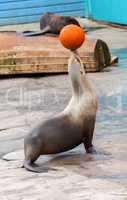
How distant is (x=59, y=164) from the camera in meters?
4.49

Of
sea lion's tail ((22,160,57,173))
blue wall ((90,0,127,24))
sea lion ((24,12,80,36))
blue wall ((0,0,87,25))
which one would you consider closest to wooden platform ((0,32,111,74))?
sea lion ((24,12,80,36))

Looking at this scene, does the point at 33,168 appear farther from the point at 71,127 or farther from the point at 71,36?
the point at 71,36

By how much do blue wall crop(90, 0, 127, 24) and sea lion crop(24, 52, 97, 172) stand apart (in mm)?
8209

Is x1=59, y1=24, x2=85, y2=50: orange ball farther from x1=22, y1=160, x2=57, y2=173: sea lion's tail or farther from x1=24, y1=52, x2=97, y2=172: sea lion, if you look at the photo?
x1=22, y1=160, x2=57, y2=173: sea lion's tail

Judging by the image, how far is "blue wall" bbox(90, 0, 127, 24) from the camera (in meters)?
12.8

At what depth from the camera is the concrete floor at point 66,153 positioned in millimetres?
3718

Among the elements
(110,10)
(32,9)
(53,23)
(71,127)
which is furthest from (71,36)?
(32,9)

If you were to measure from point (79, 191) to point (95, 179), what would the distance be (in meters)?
0.31

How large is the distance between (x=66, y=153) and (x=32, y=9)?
33.9 ft

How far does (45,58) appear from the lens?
8266 millimetres

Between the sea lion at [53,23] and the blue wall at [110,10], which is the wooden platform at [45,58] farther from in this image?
the blue wall at [110,10]

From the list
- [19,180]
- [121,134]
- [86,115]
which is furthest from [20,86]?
[19,180]

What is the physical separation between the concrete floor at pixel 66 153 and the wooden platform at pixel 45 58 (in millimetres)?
135

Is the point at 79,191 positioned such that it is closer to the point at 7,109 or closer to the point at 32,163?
the point at 32,163
